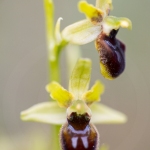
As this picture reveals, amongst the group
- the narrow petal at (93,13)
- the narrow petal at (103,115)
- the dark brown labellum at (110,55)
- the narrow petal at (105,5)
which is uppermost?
the narrow petal at (105,5)

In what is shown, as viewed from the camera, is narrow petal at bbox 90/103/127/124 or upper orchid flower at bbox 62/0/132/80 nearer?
upper orchid flower at bbox 62/0/132/80

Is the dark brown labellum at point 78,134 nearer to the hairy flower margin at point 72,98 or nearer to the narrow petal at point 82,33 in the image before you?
the hairy flower margin at point 72,98

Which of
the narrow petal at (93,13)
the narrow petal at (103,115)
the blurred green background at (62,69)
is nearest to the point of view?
the narrow petal at (93,13)

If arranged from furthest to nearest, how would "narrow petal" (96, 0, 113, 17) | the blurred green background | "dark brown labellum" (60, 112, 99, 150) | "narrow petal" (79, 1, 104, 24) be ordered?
the blurred green background → "narrow petal" (96, 0, 113, 17) → "narrow petal" (79, 1, 104, 24) → "dark brown labellum" (60, 112, 99, 150)

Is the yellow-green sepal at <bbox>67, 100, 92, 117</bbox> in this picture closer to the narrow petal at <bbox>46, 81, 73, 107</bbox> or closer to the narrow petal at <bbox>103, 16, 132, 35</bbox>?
the narrow petal at <bbox>46, 81, 73, 107</bbox>

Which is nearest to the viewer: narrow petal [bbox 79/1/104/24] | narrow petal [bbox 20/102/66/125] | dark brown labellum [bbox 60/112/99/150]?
dark brown labellum [bbox 60/112/99/150]

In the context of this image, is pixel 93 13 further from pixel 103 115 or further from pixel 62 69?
pixel 62 69

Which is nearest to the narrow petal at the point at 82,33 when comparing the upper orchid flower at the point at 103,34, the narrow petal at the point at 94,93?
the upper orchid flower at the point at 103,34

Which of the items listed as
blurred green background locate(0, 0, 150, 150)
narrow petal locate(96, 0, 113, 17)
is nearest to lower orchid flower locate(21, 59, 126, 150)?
narrow petal locate(96, 0, 113, 17)
